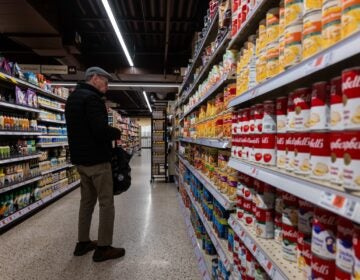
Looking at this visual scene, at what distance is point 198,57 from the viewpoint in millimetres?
3629

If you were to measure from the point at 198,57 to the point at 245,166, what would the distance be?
99.8 inches

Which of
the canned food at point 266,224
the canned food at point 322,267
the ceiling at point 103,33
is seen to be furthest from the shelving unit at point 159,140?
the canned food at point 322,267

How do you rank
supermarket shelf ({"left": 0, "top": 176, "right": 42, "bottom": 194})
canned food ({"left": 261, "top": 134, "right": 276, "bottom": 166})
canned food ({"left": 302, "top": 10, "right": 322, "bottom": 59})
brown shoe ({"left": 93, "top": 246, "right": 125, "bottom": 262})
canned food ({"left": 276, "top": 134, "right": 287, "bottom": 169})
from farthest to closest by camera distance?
supermarket shelf ({"left": 0, "top": 176, "right": 42, "bottom": 194}), brown shoe ({"left": 93, "top": 246, "right": 125, "bottom": 262}), canned food ({"left": 261, "top": 134, "right": 276, "bottom": 166}), canned food ({"left": 276, "top": 134, "right": 287, "bottom": 169}), canned food ({"left": 302, "top": 10, "right": 322, "bottom": 59})

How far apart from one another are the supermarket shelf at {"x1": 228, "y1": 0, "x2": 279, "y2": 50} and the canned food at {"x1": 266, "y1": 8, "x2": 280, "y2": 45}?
0.06 meters

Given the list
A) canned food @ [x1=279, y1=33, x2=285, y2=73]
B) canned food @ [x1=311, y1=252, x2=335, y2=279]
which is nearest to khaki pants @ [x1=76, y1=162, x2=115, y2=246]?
canned food @ [x1=279, y1=33, x2=285, y2=73]

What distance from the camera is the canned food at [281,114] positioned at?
1108mm

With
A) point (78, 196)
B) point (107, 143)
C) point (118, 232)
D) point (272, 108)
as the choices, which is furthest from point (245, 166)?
point (78, 196)

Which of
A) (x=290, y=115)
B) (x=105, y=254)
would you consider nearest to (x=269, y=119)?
(x=290, y=115)

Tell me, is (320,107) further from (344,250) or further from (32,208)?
(32,208)

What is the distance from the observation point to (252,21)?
1450 mm

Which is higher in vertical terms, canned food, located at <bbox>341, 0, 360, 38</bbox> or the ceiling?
the ceiling

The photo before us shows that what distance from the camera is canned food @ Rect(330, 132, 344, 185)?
71cm

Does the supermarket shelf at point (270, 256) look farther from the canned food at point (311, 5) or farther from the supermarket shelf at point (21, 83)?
the supermarket shelf at point (21, 83)

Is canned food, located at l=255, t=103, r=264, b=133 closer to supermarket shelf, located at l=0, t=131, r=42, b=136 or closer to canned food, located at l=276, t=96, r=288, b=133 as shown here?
canned food, located at l=276, t=96, r=288, b=133
